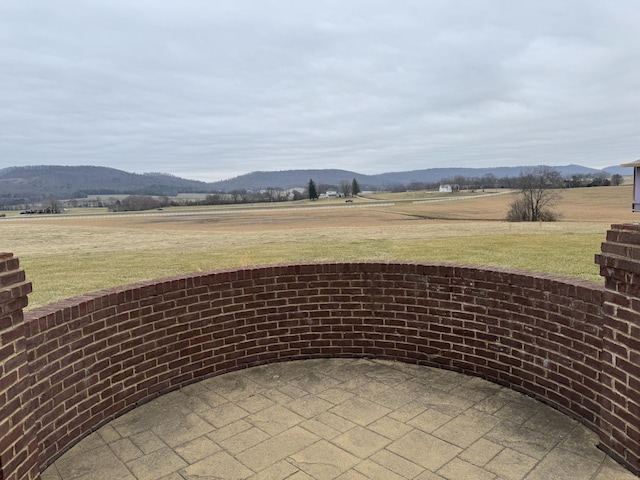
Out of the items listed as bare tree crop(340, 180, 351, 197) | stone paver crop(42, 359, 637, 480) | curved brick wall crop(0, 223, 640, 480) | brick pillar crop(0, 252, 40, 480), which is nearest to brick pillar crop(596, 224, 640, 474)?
curved brick wall crop(0, 223, 640, 480)

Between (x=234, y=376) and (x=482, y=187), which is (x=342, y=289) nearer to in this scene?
(x=234, y=376)

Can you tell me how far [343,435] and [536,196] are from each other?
52137mm

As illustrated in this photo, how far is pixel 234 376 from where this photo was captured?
14.9 ft

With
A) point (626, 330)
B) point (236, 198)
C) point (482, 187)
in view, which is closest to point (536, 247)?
point (626, 330)

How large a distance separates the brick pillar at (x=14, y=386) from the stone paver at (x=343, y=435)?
1.80 ft

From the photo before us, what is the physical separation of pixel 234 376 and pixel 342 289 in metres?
1.41

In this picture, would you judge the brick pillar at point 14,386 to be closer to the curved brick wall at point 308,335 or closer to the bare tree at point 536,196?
the curved brick wall at point 308,335

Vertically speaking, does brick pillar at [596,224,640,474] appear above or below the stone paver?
above

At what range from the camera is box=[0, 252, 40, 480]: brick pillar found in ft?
8.25

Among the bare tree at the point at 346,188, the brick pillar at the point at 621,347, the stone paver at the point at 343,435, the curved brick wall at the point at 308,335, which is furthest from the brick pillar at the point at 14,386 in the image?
the bare tree at the point at 346,188

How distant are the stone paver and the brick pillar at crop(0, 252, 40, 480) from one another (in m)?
0.55

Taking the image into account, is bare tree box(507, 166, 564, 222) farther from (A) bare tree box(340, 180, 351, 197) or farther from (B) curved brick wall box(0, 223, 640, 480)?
(A) bare tree box(340, 180, 351, 197)

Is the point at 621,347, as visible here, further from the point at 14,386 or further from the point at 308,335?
the point at 14,386

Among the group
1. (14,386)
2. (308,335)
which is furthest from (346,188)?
(14,386)
